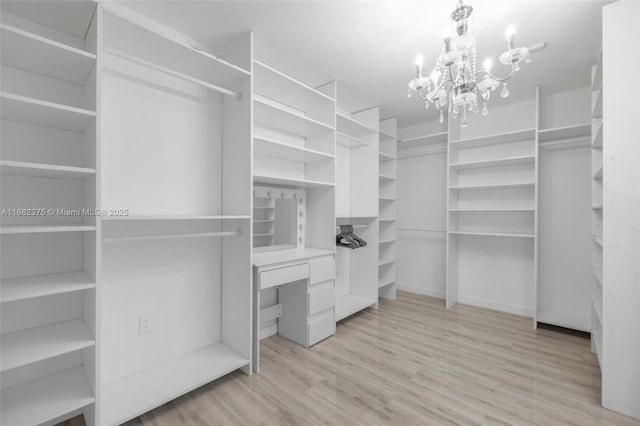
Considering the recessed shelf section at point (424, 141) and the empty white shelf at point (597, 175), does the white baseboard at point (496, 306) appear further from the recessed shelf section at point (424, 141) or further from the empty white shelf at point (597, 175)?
the recessed shelf section at point (424, 141)

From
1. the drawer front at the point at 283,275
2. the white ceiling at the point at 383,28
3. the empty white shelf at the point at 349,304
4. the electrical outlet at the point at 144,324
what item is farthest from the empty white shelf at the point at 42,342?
the empty white shelf at the point at 349,304

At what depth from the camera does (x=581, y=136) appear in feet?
10.2

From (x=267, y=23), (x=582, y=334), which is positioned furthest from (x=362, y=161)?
(x=582, y=334)

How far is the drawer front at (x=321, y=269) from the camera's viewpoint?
267 cm

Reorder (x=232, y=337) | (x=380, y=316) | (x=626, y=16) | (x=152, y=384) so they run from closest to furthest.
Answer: (x=626, y=16), (x=152, y=384), (x=232, y=337), (x=380, y=316)

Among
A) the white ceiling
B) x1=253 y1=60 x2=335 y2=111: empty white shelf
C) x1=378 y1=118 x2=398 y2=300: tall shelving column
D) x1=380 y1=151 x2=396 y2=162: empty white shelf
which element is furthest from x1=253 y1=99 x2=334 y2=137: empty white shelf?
x1=378 y1=118 x2=398 y2=300: tall shelving column

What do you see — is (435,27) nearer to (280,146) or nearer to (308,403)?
(280,146)

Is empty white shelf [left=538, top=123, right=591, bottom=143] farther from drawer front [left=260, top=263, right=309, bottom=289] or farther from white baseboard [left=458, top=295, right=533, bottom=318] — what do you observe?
drawer front [left=260, top=263, right=309, bottom=289]

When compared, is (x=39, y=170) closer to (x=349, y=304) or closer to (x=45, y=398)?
(x=45, y=398)

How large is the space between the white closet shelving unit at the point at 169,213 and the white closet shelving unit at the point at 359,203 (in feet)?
5.28

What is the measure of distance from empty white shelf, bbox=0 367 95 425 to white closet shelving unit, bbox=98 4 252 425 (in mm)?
188

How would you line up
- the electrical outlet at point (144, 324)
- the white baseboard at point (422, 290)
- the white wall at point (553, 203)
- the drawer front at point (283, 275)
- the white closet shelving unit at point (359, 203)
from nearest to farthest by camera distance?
the electrical outlet at point (144, 324) → the drawer front at point (283, 275) → the white wall at point (553, 203) → the white closet shelving unit at point (359, 203) → the white baseboard at point (422, 290)

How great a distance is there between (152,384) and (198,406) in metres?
0.34

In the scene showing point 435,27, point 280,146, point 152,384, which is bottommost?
point 152,384
